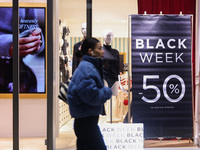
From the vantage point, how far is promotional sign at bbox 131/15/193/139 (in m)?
3.85

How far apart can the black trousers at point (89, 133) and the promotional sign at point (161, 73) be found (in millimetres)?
1556

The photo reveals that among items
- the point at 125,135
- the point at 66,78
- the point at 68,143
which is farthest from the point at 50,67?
the point at 125,135

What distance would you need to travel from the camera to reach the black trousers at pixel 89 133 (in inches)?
92.5

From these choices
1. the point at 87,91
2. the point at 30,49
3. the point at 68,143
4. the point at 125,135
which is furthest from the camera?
the point at 30,49

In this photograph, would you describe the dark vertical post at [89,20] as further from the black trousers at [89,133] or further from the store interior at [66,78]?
the black trousers at [89,133]

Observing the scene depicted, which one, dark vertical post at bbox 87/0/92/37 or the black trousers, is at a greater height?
dark vertical post at bbox 87/0/92/37

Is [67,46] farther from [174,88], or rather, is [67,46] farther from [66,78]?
[174,88]

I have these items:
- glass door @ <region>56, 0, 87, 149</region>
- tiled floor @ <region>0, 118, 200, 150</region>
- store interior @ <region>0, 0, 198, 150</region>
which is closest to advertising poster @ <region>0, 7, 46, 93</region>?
store interior @ <region>0, 0, 198, 150</region>

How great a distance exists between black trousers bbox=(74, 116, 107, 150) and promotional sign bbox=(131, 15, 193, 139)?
156 centimetres

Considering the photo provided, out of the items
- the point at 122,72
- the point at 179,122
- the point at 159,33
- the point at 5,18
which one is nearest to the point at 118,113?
the point at 122,72

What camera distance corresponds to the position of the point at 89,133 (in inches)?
92.2

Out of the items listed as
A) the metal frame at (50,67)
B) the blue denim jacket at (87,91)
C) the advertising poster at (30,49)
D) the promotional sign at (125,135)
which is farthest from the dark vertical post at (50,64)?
the blue denim jacket at (87,91)

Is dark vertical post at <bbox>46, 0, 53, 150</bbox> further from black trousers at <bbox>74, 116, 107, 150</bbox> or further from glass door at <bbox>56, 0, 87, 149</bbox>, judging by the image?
black trousers at <bbox>74, 116, 107, 150</bbox>

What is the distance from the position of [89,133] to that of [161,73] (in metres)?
1.79
